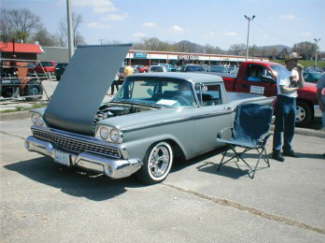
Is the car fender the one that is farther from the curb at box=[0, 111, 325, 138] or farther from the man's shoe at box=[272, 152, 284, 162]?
the curb at box=[0, 111, 325, 138]

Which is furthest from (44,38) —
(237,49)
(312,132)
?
(312,132)

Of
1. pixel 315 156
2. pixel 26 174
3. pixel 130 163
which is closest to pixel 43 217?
pixel 130 163

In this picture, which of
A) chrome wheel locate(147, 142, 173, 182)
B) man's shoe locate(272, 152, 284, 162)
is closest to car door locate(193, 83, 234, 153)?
chrome wheel locate(147, 142, 173, 182)

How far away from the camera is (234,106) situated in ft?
20.1

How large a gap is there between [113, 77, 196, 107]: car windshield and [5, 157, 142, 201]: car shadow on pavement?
1331mm

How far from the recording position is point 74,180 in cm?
468

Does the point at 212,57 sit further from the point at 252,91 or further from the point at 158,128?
the point at 158,128

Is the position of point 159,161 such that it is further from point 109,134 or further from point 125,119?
point 109,134

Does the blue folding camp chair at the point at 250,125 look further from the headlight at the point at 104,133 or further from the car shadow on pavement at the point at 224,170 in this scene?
the headlight at the point at 104,133

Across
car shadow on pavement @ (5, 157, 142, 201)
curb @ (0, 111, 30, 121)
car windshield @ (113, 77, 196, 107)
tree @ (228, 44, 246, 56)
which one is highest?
tree @ (228, 44, 246, 56)

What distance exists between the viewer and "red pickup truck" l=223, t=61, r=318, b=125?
9031 millimetres

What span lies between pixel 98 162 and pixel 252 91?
21.9 feet

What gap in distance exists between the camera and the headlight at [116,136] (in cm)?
397

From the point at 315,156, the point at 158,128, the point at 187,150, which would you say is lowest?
the point at 315,156
